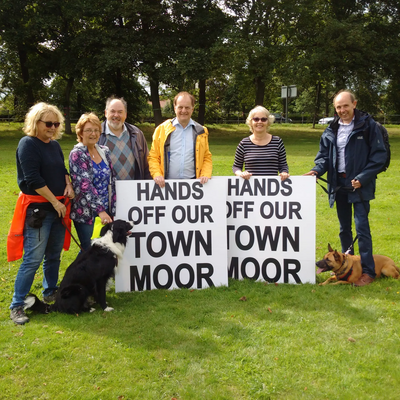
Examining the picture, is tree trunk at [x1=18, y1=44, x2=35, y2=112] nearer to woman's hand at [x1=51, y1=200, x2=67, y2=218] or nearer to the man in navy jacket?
woman's hand at [x1=51, y1=200, x2=67, y2=218]

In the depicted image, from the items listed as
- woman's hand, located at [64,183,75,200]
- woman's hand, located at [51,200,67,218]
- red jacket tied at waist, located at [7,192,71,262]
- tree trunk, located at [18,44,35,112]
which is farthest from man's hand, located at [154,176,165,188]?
tree trunk, located at [18,44,35,112]

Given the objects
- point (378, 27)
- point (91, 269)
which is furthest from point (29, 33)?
point (91, 269)

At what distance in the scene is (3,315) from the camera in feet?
13.9

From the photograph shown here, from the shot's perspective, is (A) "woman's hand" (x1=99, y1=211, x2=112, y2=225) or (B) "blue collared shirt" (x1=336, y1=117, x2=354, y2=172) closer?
(A) "woman's hand" (x1=99, y1=211, x2=112, y2=225)

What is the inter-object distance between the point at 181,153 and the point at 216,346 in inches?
94.7

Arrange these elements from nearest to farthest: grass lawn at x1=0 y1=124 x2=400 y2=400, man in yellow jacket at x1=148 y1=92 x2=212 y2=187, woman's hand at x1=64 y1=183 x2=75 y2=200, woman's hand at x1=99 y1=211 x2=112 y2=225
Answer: grass lawn at x1=0 y1=124 x2=400 y2=400 < woman's hand at x1=64 y1=183 x2=75 y2=200 < woman's hand at x1=99 y1=211 x2=112 y2=225 < man in yellow jacket at x1=148 y1=92 x2=212 y2=187

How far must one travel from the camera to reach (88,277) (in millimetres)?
4223

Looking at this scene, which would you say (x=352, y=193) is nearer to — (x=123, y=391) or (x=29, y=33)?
(x=123, y=391)

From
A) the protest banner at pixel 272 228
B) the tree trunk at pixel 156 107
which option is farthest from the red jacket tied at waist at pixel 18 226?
the tree trunk at pixel 156 107

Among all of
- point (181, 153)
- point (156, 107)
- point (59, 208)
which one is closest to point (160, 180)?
point (181, 153)

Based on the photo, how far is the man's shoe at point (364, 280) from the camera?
4939 mm

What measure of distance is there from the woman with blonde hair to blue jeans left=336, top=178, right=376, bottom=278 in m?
3.46

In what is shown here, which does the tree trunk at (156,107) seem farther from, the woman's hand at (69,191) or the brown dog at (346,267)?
the woman's hand at (69,191)

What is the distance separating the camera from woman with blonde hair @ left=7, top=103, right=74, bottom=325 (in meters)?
3.88
